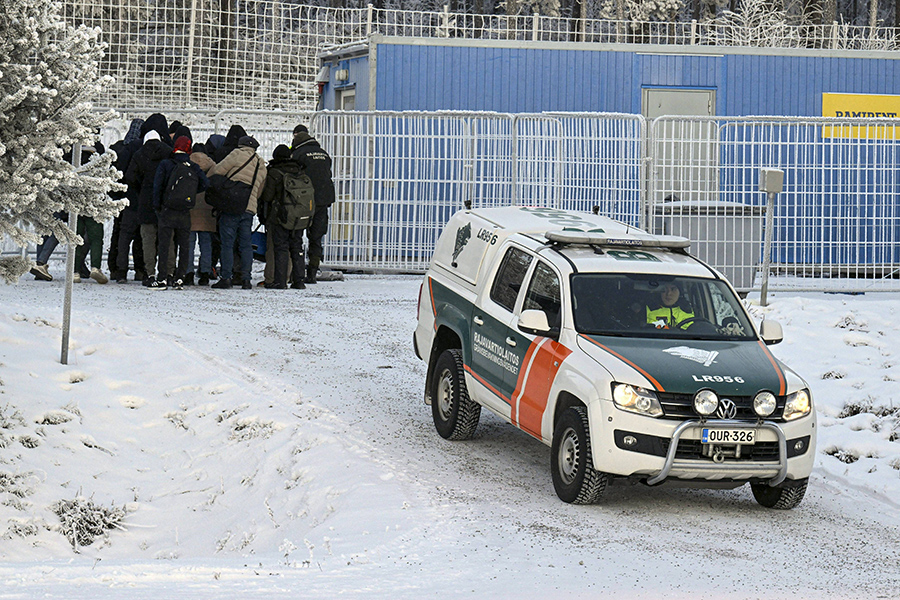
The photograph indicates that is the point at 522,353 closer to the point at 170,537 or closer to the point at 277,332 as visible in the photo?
the point at 170,537

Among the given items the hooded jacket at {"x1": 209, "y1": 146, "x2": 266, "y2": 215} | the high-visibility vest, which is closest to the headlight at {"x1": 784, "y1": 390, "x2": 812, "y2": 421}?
the high-visibility vest

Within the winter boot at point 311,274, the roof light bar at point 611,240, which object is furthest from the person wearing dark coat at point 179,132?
the roof light bar at point 611,240

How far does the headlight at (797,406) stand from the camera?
23.4ft

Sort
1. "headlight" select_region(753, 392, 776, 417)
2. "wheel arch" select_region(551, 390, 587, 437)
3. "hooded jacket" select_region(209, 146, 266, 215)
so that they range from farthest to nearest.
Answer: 1. "hooded jacket" select_region(209, 146, 266, 215)
2. "wheel arch" select_region(551, 390, 587, 437)
3. "headlight" select_region(753, 392, 776, 417)

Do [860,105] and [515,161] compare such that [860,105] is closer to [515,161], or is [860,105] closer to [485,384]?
[515,161]

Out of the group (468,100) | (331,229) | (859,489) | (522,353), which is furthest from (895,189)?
(522,353)

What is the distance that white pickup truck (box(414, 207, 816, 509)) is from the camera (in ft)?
22.6

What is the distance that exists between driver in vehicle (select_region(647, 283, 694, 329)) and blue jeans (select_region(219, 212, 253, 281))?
8245 millimetres

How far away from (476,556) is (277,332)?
6.67 metres

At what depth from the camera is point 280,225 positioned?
50.1ft

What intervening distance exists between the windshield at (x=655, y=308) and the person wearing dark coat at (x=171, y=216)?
25.8ft

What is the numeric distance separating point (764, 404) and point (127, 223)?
10052mm

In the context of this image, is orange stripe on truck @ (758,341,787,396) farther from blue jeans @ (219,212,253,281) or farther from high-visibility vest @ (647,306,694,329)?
blue jeans @ (219,212,253,281)

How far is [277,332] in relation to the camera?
40.9ft
